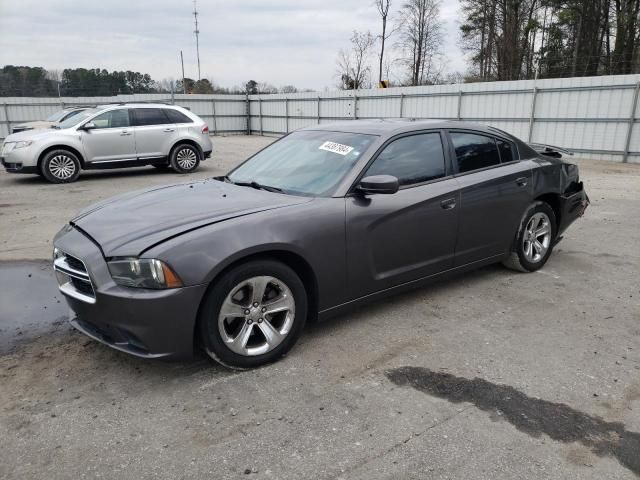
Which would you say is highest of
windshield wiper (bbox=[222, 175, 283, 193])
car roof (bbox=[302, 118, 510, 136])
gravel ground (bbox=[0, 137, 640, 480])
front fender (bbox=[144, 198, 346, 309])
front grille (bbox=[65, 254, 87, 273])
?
car roof (bbox=[302, 118, 510, 136])

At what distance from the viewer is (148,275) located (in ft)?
9.44

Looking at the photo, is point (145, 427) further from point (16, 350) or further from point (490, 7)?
point (490, 7)

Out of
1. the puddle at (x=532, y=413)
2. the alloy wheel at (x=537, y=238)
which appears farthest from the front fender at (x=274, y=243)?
the alloy wheel at (x=537, y=238)

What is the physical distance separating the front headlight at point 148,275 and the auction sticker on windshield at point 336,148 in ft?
5.79

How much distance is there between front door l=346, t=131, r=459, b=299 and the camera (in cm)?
368

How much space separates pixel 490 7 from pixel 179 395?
35.3 metres

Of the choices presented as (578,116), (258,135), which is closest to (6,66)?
(258,135)

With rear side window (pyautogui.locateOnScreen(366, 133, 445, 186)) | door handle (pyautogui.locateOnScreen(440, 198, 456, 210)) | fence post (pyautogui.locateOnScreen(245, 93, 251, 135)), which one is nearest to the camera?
rear side window (pyautogui.locateOnScreen(366, 133, 445, 186))

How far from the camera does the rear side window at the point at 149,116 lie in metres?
12.0

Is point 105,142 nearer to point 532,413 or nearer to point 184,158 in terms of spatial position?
point 184,158

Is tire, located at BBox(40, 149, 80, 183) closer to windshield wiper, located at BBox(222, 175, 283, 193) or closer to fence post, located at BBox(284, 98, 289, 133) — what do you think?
windshield wiper, located at BBox(222, 175, 283, 193)

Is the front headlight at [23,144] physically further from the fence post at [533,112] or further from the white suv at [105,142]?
the fence post at [533,112]

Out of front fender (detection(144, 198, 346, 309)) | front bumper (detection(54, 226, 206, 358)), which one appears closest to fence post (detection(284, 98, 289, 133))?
front fender (detection(144, 198, 346, 309))

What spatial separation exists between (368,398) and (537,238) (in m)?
3.18
